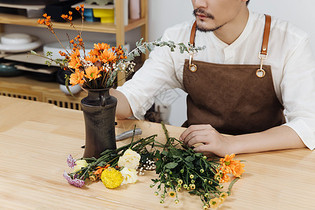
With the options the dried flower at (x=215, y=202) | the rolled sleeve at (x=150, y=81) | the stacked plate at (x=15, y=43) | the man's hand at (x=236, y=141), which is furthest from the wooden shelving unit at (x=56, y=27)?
the dried flower at (x=215, y=202)

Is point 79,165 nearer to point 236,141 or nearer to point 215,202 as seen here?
point 215,202

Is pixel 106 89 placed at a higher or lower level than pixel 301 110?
higher

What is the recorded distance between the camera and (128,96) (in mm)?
1584

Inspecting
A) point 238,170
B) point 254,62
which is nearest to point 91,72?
point 238,170

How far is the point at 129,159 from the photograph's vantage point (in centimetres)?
107

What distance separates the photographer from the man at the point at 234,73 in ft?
4.94

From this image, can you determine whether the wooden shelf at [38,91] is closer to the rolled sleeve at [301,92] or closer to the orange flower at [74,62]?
the rolled sleeve at [301,92]

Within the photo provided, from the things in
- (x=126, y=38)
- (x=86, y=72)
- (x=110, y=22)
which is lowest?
(x=126, y=38)

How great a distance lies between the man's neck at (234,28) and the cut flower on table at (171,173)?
2.34 feet

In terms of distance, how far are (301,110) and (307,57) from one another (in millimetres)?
255

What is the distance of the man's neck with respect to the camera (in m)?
1.62

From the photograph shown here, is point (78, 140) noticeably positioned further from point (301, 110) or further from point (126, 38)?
point (126, 38)

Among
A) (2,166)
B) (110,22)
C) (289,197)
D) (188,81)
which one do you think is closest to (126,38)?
(110,22)

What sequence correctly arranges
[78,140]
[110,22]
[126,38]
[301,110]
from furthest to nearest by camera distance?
[126,38]
[110,22]
[301,110]
[78,140]
